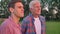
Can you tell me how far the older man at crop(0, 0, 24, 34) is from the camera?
370 cm

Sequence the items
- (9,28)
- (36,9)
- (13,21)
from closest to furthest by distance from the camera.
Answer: (9,28)
(13,21)
(36,9)

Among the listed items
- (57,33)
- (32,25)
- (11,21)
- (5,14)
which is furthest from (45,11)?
(11,21)

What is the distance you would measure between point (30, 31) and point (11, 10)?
1482mm

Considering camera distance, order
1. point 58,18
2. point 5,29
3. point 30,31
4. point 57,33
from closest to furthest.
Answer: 1. point 5,29
2. point 30,31
3. point 57,33
4. point 58,18

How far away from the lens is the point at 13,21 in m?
3.82

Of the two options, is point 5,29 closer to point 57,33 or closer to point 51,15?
point 57,33

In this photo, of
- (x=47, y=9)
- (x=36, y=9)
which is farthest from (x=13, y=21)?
(x=47, y=9)

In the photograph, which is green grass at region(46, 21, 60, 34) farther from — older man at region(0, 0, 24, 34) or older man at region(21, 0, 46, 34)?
older man at region(0, 0, 24, 34)

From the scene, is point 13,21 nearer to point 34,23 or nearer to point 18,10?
point 18,10

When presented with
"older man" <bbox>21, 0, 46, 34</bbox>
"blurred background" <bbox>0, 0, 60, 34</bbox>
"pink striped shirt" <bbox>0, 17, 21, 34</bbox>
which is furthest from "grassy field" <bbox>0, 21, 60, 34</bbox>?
"pink striped shirt" <bbox>0, 17, 21, 34</bbox>

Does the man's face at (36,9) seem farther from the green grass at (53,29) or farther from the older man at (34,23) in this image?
the green grass at (53,29)

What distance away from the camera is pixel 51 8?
25141mm

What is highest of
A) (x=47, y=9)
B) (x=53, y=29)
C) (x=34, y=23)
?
(x=34, y=23)

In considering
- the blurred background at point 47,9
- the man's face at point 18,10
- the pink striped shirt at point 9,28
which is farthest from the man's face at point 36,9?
the blurred background at point 47,9
